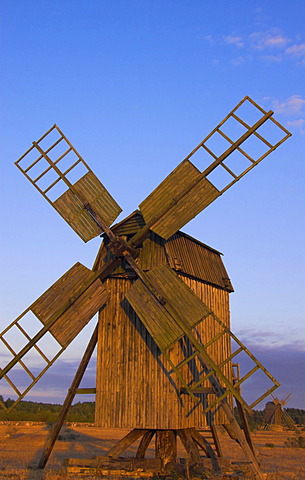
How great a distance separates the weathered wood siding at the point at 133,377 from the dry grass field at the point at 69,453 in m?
1.86

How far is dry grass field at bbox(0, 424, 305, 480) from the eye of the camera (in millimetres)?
15586

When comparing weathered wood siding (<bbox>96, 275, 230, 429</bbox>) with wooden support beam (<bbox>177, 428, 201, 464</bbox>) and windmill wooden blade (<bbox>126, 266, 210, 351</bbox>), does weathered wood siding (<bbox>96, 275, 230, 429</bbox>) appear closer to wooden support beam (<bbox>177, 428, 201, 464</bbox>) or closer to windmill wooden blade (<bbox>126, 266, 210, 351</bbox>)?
wooden support beam (<bbox>177, 428, 201, 464</bbox>)

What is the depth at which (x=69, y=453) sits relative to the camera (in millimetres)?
23266

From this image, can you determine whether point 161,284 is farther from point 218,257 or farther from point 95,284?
point 218,257

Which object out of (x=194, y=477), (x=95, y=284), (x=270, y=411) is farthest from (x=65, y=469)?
(x=270, y=411)

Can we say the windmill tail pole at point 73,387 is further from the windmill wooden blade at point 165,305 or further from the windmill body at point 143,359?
the windmill wooden blade at point 165,305

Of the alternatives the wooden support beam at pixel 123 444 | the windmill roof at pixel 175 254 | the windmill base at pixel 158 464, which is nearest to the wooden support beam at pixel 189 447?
the windmill base at pixel 158 464

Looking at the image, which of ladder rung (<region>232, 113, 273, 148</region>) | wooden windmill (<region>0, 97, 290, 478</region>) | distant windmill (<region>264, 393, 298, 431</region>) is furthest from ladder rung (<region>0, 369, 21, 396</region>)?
distant windmill (<region>264, 393, 298, 431</region>)

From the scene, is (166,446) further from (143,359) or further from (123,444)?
(143,359)

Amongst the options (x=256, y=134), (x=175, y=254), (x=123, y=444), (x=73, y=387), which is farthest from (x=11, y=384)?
(x=256, y=134)

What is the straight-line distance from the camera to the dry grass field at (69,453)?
15586 mm

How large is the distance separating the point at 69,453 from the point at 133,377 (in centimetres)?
1046

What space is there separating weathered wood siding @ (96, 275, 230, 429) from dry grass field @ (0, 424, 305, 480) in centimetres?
186

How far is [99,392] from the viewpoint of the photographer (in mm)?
15266
